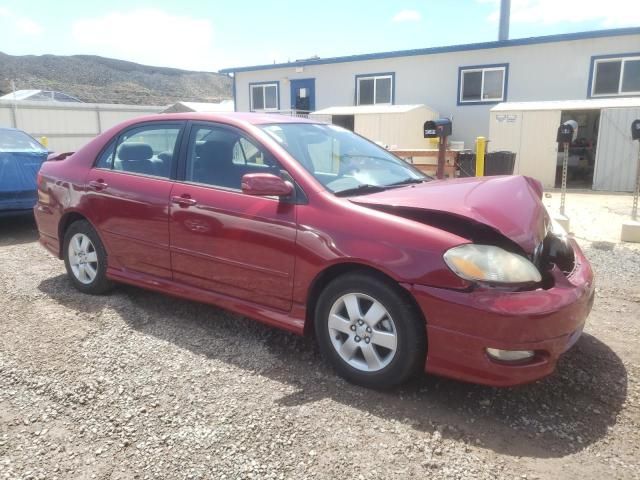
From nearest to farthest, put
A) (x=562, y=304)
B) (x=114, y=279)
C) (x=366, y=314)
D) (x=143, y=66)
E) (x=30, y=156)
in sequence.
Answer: (x=562, y=304) < (x=366, y=314) < (x=114, y=279) < (x=30, y=156) < (x=143, y=66)

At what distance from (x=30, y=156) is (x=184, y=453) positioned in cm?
614

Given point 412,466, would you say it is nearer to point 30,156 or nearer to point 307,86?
point 30,156

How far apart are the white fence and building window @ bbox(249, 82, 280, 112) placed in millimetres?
4906

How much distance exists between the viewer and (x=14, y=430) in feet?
8.34

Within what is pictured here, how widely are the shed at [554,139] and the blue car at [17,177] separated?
1032cm

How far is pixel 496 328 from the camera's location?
2.44 meters

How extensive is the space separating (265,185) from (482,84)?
14.5 metres

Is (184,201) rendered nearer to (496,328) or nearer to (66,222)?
(66,222)

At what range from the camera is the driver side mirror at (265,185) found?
297 centimetres

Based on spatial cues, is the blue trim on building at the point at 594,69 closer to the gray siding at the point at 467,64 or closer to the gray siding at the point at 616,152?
the gray siding at the point at 467,64

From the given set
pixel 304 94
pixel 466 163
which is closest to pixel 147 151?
pixel 466 163

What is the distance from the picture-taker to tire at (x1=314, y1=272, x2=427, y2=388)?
105 inches

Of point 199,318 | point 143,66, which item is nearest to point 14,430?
point 199,318


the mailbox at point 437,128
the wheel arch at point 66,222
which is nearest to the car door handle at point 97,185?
the wheel arch at point 66,222
